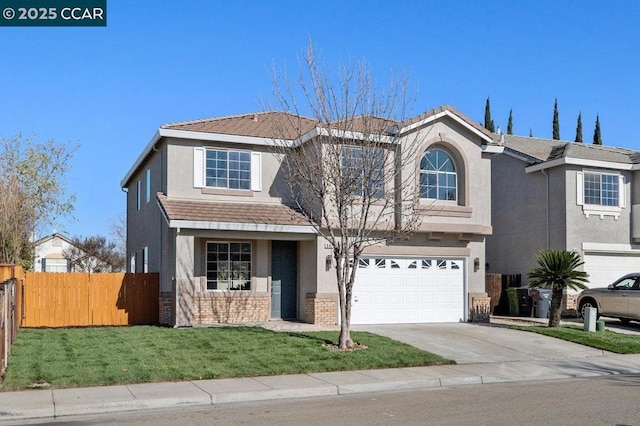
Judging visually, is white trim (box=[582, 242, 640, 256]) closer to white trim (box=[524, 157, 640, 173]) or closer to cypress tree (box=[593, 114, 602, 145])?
white trim (box=[524, 157, 640, 173])

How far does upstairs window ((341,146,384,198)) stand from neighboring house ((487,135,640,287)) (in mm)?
11509

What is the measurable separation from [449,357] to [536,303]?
10.5m

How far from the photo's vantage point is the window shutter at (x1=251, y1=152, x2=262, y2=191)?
2303cm

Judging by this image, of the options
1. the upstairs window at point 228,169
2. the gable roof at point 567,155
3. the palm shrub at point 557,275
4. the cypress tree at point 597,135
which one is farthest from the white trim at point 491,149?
the cypress tree at point 597,135

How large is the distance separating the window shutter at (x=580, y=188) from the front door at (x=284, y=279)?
1085cm

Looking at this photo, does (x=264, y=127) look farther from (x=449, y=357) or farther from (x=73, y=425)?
(x=73, y=425)

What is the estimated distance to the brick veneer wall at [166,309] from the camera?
21500 mm

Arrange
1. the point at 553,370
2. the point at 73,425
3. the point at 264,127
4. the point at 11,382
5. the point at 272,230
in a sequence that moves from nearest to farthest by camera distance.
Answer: the point at 73,425 → the point at 11,382 → the point at 553,370 → the point at 272,230 → the point at 264,127

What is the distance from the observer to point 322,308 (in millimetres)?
21547

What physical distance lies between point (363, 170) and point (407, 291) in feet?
23.3

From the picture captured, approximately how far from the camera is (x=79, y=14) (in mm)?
14484

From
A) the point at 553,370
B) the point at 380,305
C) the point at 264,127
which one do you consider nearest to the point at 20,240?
the point at 264,127

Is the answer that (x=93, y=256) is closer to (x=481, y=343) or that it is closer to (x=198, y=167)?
(x=198, y=167)

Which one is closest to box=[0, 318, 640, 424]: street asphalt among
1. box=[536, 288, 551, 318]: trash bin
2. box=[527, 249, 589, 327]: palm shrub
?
box=[527, 249, 589, 327]: palm shrub
